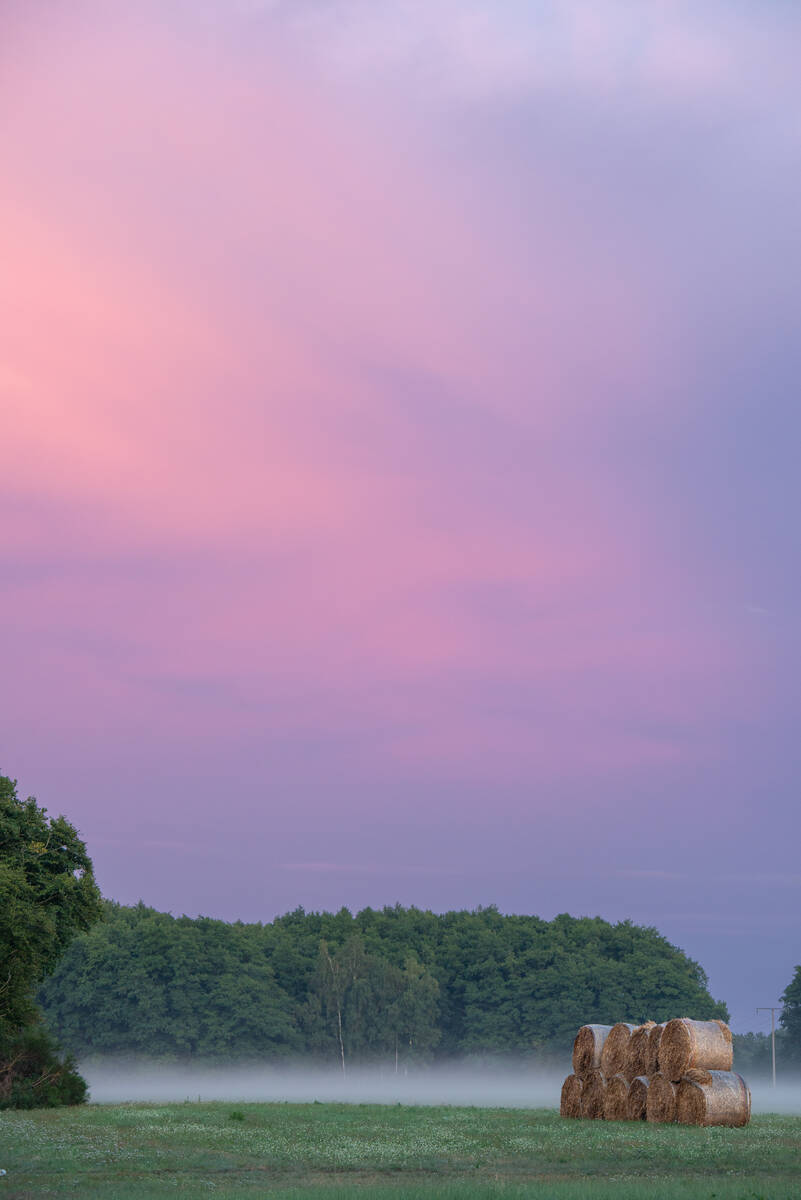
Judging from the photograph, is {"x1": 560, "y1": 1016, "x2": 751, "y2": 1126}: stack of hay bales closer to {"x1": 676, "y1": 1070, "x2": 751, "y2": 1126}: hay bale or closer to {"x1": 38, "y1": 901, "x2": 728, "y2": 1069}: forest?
{"x1": 676, "y1": 1070, "x2": 751, "y2": 1126}: hay bale

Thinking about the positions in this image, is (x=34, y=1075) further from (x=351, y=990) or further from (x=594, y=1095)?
(x=351, y=990)

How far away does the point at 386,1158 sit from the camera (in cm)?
2636

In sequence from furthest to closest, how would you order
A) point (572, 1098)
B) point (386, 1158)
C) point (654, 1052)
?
point (572, 1098), point (654, 1052), point (386, 1158)

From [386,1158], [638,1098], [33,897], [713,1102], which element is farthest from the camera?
[33,897]

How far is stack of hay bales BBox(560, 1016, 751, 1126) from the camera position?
3541cm

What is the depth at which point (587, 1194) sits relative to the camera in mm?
19203

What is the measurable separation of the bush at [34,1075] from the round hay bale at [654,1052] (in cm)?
2197

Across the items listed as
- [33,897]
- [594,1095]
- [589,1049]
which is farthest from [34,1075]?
[594,1095]

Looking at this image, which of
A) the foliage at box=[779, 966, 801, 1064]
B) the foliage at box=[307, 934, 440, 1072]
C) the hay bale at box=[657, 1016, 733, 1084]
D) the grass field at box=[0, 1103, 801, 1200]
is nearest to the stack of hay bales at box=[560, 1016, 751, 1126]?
the hay bale at box=[657, 1016, 733, 1084]

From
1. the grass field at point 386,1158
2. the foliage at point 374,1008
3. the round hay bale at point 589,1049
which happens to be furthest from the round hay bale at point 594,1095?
the foliage at point 374,1008

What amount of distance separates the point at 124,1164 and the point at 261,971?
111m

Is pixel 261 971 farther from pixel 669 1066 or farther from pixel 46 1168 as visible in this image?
pixel 46 1168

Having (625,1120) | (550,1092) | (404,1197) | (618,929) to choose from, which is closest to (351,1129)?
(625,1120)

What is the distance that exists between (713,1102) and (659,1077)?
2.31 m
